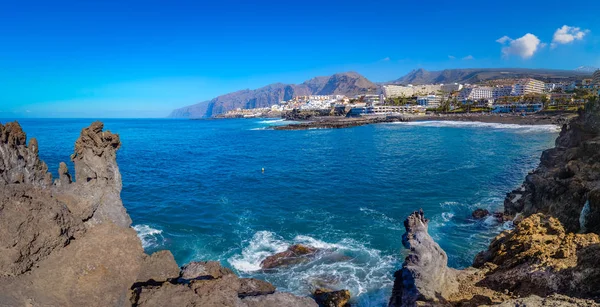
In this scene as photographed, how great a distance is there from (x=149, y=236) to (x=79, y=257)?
13727 millimetres

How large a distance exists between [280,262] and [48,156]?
169 feet

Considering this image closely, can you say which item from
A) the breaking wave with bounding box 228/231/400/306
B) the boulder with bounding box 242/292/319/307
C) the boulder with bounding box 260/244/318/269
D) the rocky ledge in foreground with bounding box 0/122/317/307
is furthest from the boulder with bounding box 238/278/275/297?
the boulder with bounding box 260/244/318/269

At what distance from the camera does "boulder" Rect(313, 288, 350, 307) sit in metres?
14.0

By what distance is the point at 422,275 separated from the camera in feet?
34.9

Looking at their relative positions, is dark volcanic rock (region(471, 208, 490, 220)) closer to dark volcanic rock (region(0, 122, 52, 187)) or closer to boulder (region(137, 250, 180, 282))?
boulder (region(137, 250, 180, 282))

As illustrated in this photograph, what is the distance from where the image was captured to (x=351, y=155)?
5653cm

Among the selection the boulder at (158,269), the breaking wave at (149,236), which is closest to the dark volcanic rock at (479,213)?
the boulder at (158,269)

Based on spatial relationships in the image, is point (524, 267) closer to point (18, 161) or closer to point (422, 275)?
point (422, 275)

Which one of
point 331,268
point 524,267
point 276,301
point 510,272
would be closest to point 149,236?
point 331,268

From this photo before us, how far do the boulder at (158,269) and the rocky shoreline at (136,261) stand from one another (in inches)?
1.1

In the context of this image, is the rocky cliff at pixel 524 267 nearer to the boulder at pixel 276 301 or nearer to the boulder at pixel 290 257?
the boulder at pixel 276 301

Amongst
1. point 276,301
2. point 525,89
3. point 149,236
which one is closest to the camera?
point 276,301

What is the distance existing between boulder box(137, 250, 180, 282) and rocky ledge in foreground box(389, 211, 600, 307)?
7322 mm

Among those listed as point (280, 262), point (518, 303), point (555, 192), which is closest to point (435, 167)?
point (555, 192)
